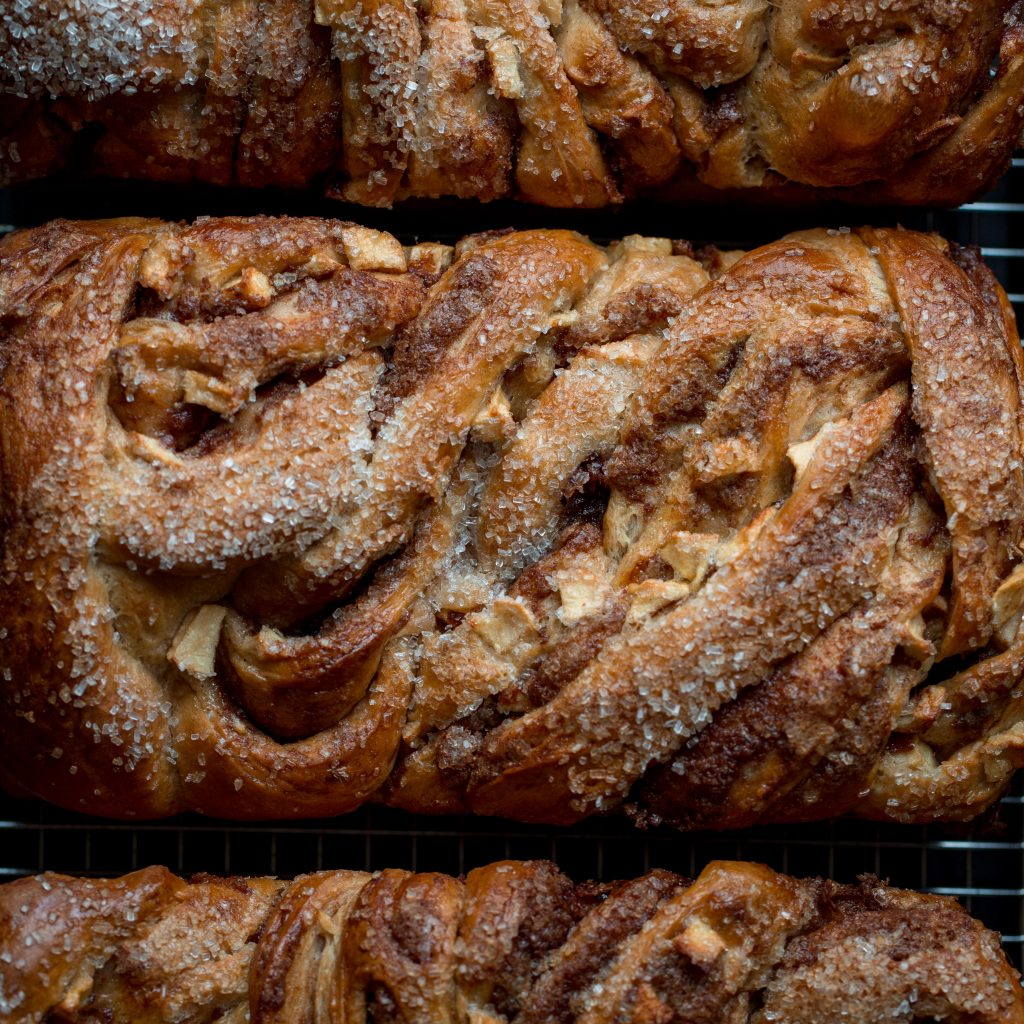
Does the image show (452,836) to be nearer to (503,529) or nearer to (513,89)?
(503,529)

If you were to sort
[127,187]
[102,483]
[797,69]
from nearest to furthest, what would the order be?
1. [102,483]
2. [797,69]
3. [127,187]

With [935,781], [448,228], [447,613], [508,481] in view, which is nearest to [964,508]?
[935,781]

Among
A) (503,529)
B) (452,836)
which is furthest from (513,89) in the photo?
(452,836)

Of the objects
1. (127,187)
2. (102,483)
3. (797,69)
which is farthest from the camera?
(127,187)

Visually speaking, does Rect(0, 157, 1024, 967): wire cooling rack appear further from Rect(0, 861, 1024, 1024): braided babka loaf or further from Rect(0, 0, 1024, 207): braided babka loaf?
Rect(0, 861, 1024, 1024): braided babka loaf

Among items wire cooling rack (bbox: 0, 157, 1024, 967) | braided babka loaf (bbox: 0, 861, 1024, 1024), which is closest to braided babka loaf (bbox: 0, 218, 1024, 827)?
braided babka loaf (bbox: 0, 861, 1024, 1024)

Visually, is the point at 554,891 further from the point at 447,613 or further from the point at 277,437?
the point at 277,437

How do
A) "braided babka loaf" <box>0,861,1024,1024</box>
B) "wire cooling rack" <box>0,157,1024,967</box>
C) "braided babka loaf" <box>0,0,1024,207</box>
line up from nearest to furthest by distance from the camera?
"braided babka loaf" <box>0,861,1024,1024</box>
"braided babka loaf" <box>0,0,1024,207</box>
"wire cooling rack" <box>0,157,1024,967</box>
